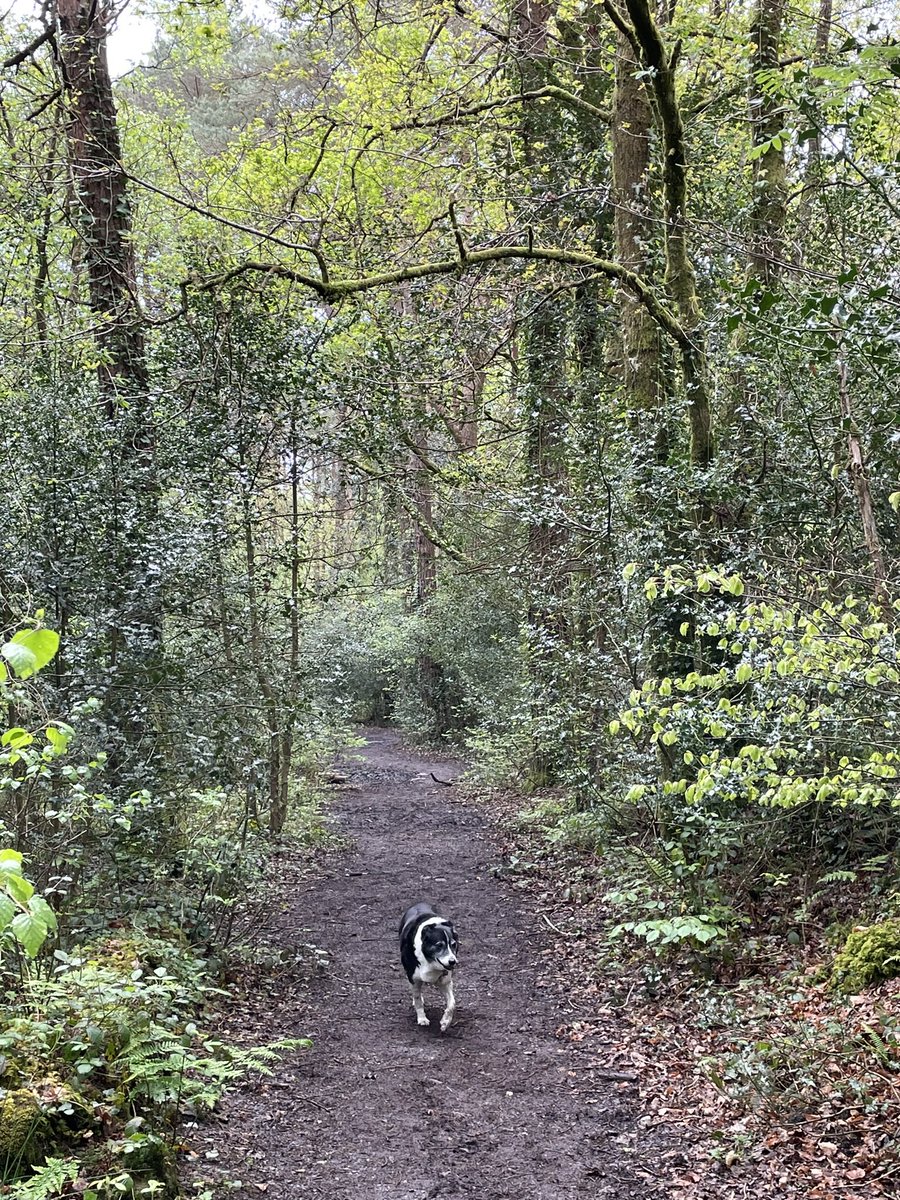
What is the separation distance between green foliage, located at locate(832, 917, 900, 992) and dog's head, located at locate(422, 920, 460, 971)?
8.17 feet

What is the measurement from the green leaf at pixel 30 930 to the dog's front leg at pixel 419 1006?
4.90 metres

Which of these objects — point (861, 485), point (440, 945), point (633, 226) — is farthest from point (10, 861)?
point (633, 226)

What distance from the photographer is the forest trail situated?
4457 millimetres

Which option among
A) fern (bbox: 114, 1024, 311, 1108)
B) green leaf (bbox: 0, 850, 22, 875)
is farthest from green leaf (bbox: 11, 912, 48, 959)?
fern (bbox: 114, 1024, 311, 1108)

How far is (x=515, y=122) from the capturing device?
11.4 meters

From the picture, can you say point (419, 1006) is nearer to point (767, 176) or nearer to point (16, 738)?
point (16, 738)

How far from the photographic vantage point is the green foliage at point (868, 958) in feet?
17.4

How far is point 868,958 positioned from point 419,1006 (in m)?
3.03

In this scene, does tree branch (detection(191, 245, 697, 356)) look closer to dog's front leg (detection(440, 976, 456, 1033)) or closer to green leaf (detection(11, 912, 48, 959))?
dog's front leg (detection(440, 976, 456, 1033))

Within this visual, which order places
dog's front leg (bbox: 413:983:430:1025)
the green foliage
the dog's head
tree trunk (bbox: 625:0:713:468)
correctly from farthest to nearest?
1. tree trunk (bbox: 625:0:713:468)
2. dog's front leg (bbox: 413:983:430:1025)
3. the dog's head
4. the green foliage

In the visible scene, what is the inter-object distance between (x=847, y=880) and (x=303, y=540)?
6.41m

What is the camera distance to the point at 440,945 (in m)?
6.26

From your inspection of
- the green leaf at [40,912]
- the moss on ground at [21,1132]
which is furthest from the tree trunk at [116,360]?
the green leaf at [40,912]

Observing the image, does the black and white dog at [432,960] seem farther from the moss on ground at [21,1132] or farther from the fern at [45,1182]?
the fern at [45,1182]
